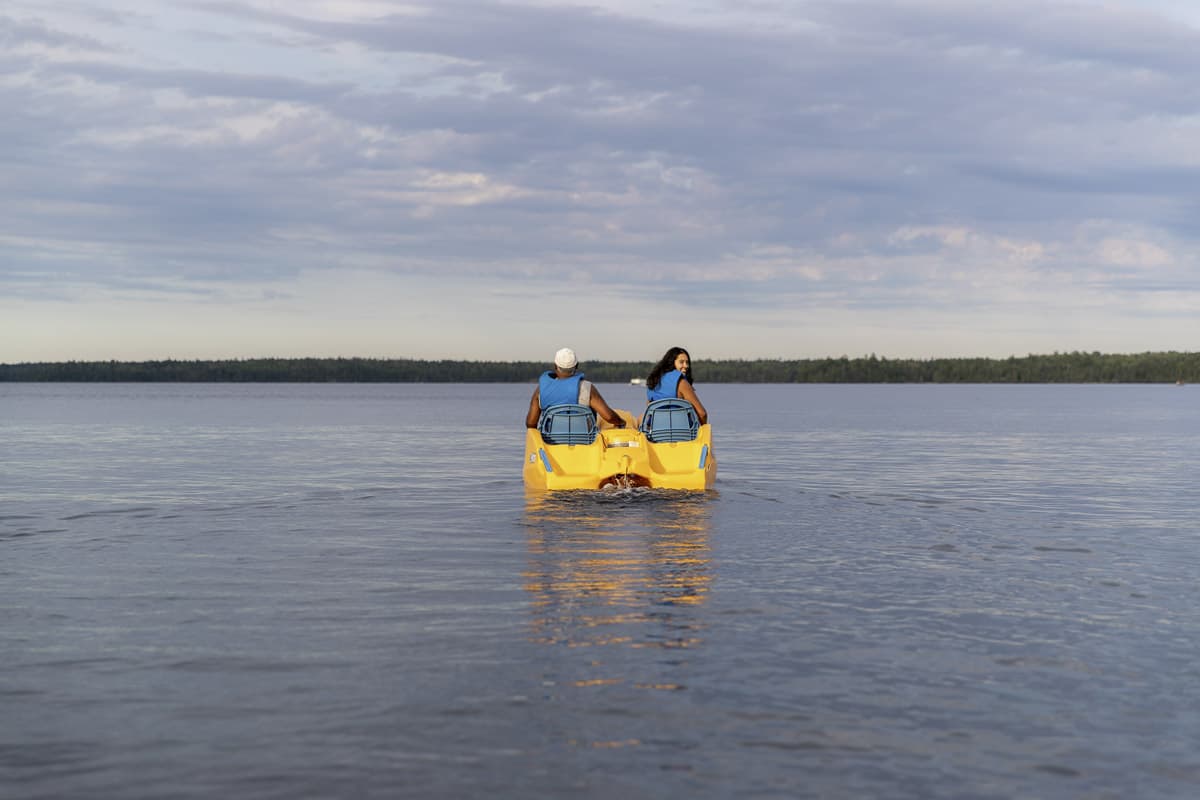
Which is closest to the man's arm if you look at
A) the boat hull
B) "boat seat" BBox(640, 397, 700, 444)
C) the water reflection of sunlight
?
the boat hull

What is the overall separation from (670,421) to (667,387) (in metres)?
0.83

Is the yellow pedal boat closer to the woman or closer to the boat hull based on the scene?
the boat hull

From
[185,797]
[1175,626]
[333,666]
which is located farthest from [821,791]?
[1175,626]

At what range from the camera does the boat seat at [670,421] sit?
2019 cm

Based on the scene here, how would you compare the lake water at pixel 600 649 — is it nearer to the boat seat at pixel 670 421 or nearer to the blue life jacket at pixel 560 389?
the boat seat at pixel 670 421

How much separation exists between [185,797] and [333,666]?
268 centimetres

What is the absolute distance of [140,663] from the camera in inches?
354

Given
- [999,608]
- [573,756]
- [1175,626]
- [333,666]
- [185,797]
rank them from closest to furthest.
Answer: [185,797] → [573,756] → [333,666] → [1175,626] → [999,608]

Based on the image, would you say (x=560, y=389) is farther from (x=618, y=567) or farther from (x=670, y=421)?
(x=618, y=567)

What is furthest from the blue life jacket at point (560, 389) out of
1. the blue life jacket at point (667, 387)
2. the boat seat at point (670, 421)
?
the blue life jacket at point (667, 387)

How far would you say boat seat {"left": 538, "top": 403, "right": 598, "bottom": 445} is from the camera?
64.4ft

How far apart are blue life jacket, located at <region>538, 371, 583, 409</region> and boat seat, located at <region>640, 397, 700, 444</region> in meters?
1.31

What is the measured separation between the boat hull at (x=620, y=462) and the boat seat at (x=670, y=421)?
150 millimetres

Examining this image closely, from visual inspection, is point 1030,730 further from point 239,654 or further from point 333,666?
point 239,654
